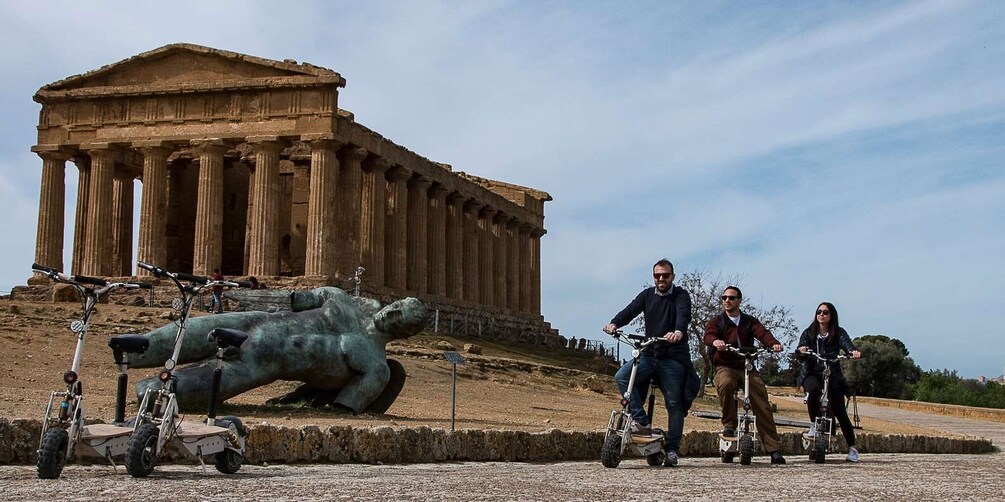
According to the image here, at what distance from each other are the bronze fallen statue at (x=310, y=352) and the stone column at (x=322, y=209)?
1172 inches

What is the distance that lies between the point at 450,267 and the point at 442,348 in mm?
21727

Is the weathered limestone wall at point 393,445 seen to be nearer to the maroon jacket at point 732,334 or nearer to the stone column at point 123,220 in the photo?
the maroon jacket at point 732,334

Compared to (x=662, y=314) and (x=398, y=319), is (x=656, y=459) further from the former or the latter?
(x=398, y=319)

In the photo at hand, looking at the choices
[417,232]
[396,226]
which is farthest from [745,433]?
[417,232]

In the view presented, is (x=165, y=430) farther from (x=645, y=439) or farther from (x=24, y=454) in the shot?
(x=645, y=439)

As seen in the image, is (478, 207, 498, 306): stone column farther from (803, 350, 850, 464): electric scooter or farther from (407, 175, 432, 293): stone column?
(803, 350, 850, 464): electric scooter

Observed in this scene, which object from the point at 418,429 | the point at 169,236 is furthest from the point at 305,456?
the point at 169,236

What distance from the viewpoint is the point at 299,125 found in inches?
1879

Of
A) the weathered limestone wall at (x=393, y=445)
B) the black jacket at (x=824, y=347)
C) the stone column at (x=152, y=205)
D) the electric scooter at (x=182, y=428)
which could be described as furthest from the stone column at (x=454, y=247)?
the electric scooter at (x=182, y=428)

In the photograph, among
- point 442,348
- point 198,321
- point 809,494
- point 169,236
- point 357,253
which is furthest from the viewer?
point 169,236

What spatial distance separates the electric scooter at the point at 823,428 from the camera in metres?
14.4

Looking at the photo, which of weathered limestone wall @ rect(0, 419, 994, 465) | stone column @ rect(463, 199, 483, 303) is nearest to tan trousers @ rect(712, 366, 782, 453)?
weathered limestone wall @ rect(0, 419, 994, 465)

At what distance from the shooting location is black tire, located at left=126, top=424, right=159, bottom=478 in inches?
374

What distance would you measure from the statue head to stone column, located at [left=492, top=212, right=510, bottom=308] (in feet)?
172
